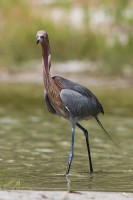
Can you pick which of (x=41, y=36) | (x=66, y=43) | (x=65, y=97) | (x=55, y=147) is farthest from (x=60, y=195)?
(x=66, y=43)

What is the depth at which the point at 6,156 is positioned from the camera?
39.4ft

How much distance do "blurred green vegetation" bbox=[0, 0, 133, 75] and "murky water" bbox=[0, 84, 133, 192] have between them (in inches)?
101

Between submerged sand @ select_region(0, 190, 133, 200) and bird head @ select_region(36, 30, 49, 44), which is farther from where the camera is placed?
bird head @ select_region(36, 30, 49, 44)

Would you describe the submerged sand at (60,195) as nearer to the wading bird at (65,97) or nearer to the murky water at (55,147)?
the murky water at (55,147)

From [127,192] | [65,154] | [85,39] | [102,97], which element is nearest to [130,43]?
[85,39]

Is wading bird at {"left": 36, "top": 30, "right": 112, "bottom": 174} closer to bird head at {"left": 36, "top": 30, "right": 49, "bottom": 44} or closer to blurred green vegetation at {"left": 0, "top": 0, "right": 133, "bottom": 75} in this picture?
bird head at {"left": 36, "top": 30, "right": 49, "bottom": 44}

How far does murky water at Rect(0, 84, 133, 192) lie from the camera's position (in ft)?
32.8

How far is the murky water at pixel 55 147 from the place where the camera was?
9992 millimetres

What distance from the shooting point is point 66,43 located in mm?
23953

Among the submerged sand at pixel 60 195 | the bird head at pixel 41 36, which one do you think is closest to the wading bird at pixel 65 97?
the bird head at pixel 41 36

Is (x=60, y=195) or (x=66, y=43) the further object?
(x=66, y=43)

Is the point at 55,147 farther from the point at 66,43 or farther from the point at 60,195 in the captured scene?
the point at 66,43

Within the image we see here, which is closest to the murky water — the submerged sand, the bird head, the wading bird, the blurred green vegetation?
the wading bird

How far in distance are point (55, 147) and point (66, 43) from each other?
36.1 ft
